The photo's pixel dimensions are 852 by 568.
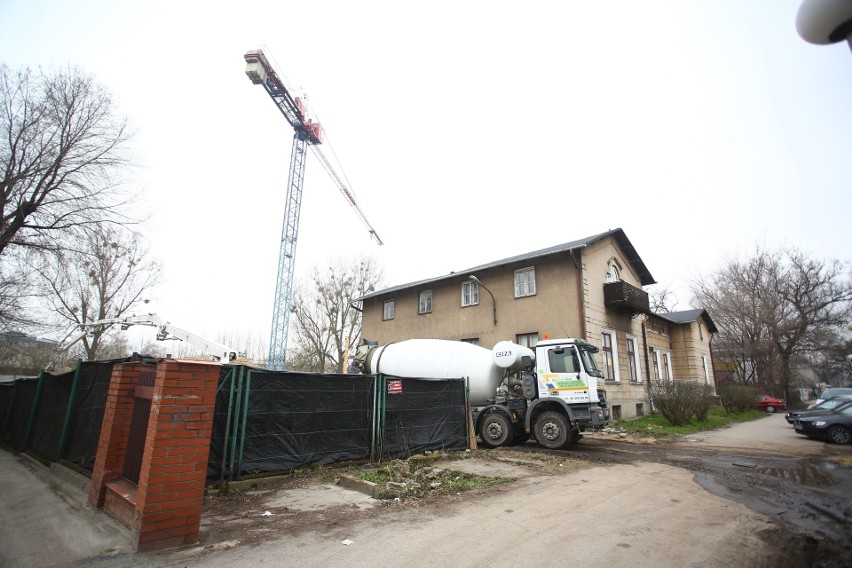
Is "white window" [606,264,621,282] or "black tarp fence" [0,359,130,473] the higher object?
"white window" [606,264,621,282]

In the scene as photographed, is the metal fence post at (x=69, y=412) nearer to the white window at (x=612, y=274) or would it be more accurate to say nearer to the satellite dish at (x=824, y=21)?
the satellite dish at (x=824, y=21)

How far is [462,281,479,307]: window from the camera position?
21.4 metres

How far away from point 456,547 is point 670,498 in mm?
3970

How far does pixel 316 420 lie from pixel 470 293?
14.8 m

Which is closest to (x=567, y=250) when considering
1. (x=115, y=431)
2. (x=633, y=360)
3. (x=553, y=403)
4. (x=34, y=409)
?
(x=633, y=360)

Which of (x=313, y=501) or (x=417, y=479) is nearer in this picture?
(x=313, y=501)

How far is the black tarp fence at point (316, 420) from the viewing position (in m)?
6.67

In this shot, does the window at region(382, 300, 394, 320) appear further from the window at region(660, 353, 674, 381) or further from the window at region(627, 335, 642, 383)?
the window at region(660, 353, 674, 381)

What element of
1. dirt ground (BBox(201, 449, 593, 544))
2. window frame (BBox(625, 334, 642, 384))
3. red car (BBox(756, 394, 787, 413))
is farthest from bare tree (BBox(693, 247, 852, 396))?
dirt ground (BBox(201, 449, 593, 544))

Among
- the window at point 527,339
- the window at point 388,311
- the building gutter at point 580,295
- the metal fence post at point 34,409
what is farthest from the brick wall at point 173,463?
the window at point 388,311

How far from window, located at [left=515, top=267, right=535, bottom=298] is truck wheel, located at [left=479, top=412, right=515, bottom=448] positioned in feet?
28.2

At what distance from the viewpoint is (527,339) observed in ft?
62.8

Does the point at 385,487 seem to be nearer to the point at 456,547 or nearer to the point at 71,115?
the point at 456,547

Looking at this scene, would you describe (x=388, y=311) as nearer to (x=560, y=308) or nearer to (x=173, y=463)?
(x=560, y=308)
